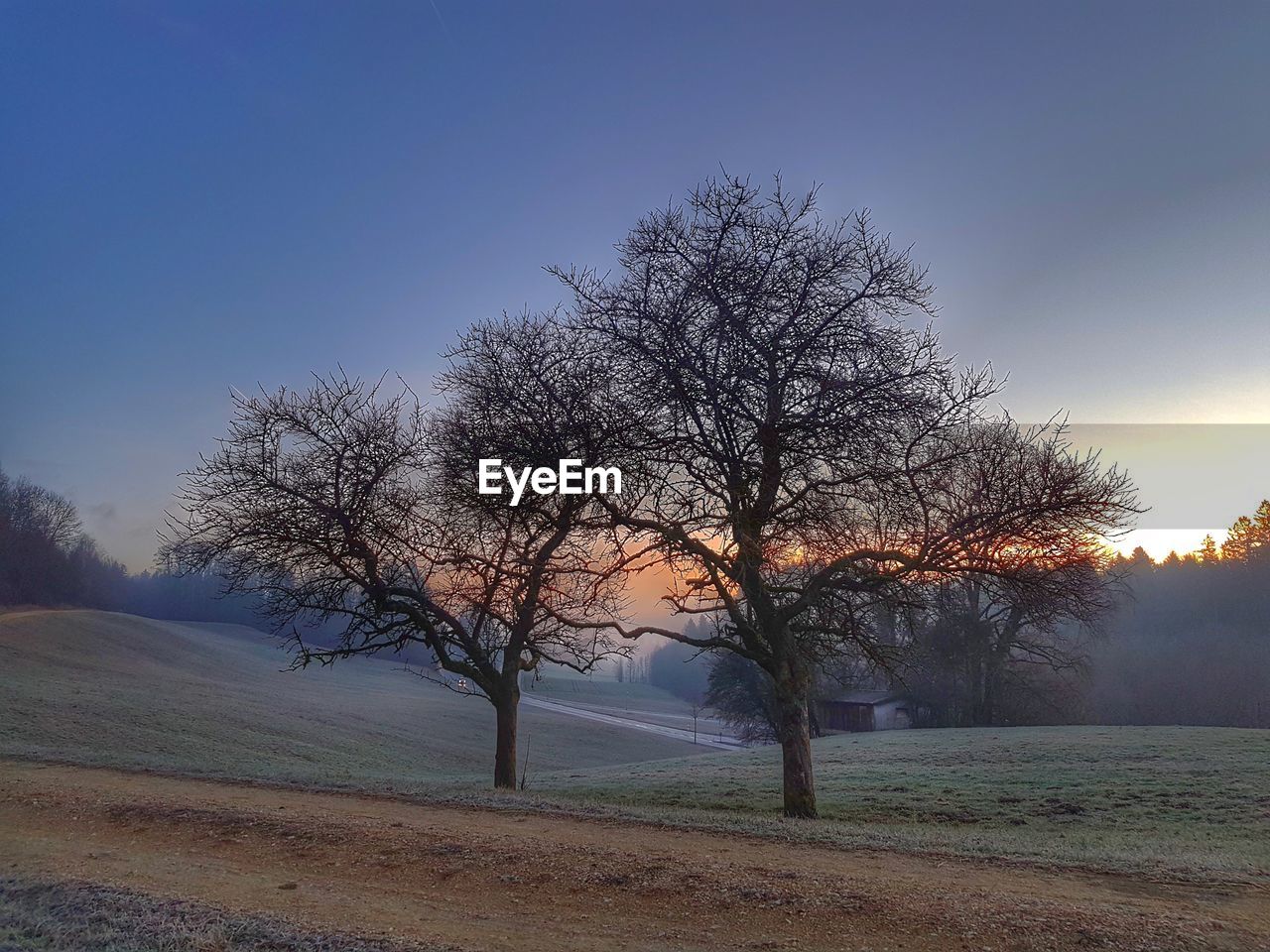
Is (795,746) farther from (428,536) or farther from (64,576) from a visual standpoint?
(64,576)

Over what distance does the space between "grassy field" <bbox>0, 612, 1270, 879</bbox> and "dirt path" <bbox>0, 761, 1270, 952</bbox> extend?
140cm

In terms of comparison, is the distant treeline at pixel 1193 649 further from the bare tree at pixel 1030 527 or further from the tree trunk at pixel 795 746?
the tree trunk at pixel 795 746

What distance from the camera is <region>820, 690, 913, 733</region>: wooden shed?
2479 inches

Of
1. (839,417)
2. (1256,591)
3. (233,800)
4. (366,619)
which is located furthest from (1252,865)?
(1256,591)

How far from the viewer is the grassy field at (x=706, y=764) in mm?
11422

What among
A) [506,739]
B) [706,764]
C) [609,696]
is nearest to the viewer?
[506,739]

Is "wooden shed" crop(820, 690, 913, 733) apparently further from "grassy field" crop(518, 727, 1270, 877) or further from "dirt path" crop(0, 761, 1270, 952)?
"dirt path" crop(0, 761, 1270, 952)

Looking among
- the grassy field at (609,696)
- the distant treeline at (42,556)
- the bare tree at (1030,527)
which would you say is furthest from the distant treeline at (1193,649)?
the distant treeline at (42,556)

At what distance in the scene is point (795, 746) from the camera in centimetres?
1335

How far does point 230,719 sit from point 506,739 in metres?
28.1

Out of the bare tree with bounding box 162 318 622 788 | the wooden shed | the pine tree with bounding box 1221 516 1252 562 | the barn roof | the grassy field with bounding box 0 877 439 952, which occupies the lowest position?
the wooden shed

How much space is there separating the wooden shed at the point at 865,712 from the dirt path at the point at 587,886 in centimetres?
5648

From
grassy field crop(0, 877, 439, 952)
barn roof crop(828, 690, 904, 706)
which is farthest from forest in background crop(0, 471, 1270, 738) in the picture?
grassy field crop(0, 877, 439, 952)

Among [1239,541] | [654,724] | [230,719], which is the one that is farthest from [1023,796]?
[654,724]
